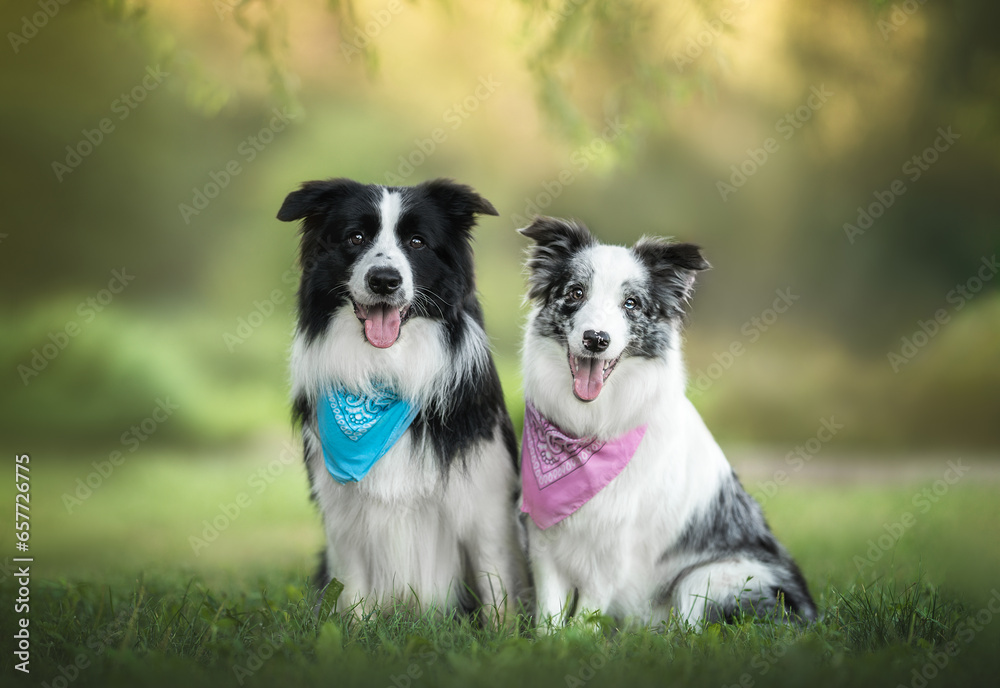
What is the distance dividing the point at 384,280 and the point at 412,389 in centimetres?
59

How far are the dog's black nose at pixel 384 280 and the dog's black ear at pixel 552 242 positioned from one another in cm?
65

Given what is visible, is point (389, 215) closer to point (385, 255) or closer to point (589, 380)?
point (385, 255)

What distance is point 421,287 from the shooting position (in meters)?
3.81

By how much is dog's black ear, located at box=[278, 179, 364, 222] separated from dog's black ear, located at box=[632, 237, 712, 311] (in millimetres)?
1369

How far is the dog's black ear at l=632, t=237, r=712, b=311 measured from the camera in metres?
3.94

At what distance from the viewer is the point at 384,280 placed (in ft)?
11.9

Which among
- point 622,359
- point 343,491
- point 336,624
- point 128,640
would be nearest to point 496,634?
point 336,624

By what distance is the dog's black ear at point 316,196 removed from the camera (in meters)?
3.84

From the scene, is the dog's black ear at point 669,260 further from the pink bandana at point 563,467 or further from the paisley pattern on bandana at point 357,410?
the paisley pattern on bandana at point 357,410

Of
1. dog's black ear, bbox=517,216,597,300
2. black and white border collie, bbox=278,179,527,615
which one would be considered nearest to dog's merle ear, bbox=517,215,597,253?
dog's black ear, bbox=517,216,597,300

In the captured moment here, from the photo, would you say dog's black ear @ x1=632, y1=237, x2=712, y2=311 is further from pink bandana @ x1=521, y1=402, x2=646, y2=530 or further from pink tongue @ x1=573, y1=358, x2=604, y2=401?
pink bandana @ x1=521, y1=402, x2=646, y2=530

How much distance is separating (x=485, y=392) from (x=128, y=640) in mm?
1907

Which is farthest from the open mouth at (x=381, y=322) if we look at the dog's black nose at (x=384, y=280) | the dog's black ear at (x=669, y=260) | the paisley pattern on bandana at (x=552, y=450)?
the dog's black ear at (x=669, y=260)

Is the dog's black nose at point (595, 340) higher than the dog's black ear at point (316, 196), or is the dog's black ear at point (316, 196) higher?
the dog's black ear at point (316, 196)
